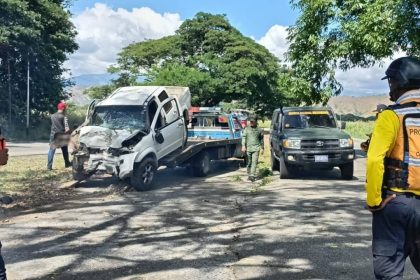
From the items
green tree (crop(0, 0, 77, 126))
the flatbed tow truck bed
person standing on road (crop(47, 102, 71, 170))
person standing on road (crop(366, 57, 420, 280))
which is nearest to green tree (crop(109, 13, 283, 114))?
green tree (crop(0, 0, 77, 126))

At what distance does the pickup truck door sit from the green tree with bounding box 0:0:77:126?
648 inches

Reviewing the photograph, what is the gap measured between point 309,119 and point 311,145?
1399mm

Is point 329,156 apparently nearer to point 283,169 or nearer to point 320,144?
point 320,144

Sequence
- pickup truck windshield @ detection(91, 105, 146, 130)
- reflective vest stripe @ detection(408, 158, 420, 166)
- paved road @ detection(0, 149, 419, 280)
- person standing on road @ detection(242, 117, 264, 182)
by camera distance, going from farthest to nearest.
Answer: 1. person standing on road @ detection(242, 117, 264, 182)
2. pickup truck windshield @ detection(91, 105, 146, 130)
3. paved road @ detection(0, 149, 419, 280)
4. reflective vest stripe @ detection(408, 158, 420, 166)

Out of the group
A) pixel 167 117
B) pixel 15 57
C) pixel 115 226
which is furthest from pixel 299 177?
pixel 15 57

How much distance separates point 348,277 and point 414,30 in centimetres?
1186

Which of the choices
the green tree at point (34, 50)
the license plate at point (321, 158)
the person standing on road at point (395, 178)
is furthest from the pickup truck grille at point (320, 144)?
the green tree at point (34, 50)

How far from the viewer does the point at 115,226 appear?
7477mm

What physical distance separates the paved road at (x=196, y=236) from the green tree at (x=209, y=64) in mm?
27741

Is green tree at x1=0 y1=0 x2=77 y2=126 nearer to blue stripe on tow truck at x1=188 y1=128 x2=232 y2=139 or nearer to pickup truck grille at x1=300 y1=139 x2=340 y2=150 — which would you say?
blue stripe on tow truck at x1=188 y1=128 x2=232 y2=139

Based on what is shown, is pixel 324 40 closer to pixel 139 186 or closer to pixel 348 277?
pixel 139 186

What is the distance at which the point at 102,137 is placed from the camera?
10867 mm

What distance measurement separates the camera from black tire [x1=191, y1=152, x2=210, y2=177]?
44.1 feet

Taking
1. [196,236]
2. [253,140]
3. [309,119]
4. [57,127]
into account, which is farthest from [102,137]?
[309,119]
